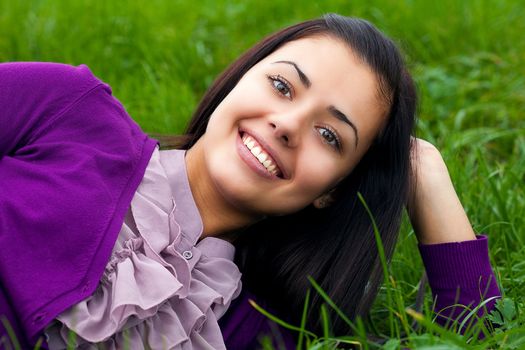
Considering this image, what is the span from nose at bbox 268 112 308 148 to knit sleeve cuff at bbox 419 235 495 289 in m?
0.66

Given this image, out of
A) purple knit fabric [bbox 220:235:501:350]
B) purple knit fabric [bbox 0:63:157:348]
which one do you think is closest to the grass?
purple knit fabric [bbox 220:235:501:350]

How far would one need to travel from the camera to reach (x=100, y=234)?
203cm

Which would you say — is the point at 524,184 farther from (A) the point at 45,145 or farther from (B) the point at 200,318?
Answer: (A) the point at 45,145

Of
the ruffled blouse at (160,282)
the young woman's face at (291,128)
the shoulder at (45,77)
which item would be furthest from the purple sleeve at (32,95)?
the young woman's face at (291,128)

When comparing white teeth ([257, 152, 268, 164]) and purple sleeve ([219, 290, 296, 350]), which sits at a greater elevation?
white teeth ([257, 152, 268, 164])

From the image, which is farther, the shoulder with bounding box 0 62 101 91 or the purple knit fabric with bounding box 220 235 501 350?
the purple knit fabric with bounding box 220 235 501 350

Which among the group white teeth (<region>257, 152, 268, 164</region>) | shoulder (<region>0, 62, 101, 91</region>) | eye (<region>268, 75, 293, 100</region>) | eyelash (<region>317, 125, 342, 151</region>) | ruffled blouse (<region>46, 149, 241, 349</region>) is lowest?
ruffled blouse (<region>46, 149, 241, 349</region>)

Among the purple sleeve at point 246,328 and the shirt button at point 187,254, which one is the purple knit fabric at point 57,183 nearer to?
the shirt button at point 187,254

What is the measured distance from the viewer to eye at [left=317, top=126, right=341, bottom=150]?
7.46ft

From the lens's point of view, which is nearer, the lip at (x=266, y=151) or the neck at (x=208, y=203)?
the lip at (x=266, y=151)

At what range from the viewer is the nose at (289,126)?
218cm

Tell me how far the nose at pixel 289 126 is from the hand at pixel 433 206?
1.79 ft

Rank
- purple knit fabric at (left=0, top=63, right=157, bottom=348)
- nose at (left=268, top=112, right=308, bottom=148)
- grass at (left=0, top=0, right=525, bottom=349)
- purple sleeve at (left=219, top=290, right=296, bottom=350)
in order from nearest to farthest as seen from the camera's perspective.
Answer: purple knit fabric at (left=0, top=63, right=157, bottom=348), nose at (left=268, top=112, right=308, bottom=148), purple sleeve at (left=219, top=290, right=296, bottom=350), grass at (left=0, top=0, right=525, bottom=349)

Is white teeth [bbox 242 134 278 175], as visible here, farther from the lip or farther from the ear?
the ear
